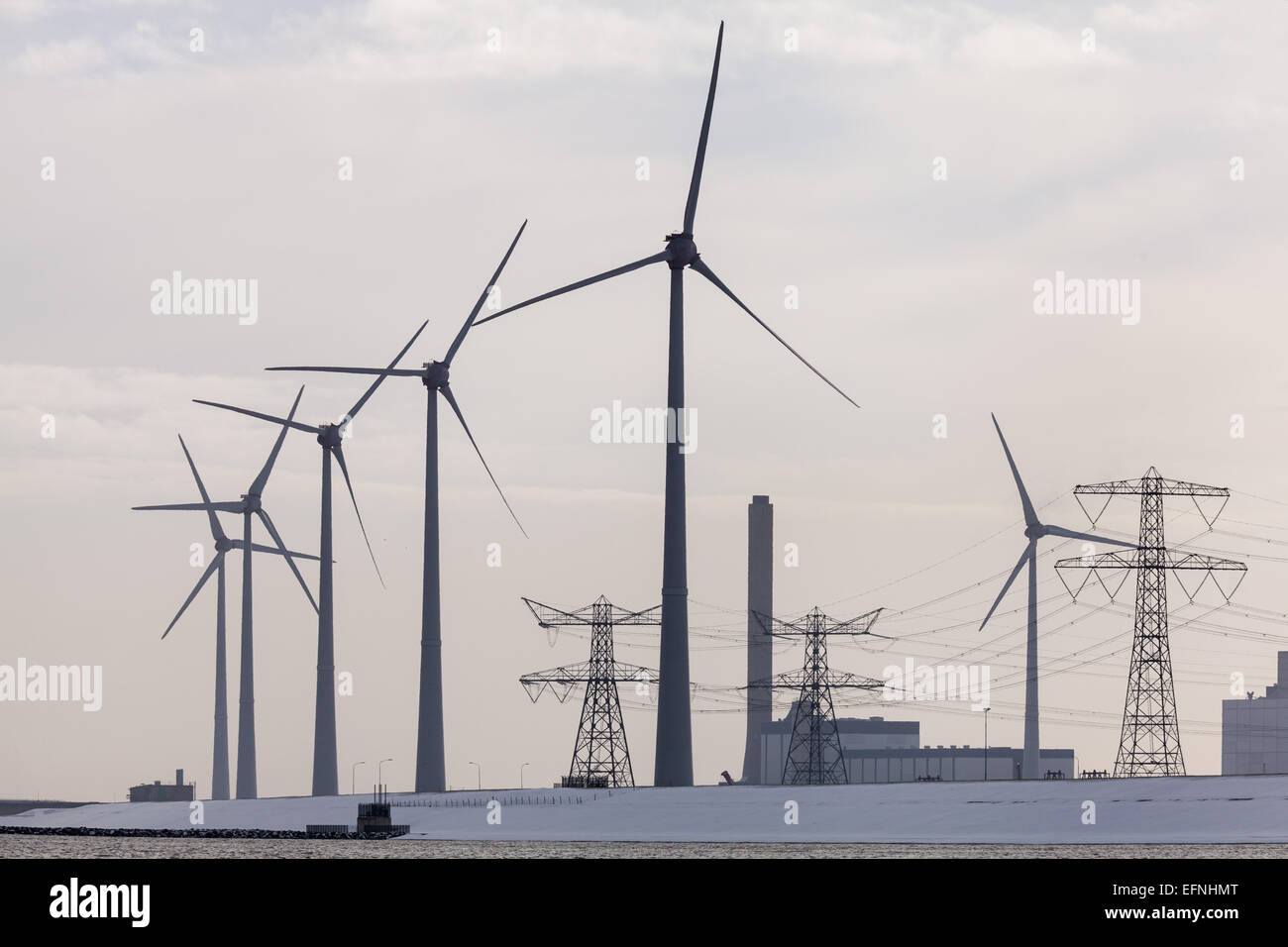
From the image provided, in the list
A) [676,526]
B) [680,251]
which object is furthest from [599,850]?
[680,251]

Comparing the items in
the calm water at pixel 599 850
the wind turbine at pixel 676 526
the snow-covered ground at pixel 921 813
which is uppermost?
the wind turbine at pixel 676 526

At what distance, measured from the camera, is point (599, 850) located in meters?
145

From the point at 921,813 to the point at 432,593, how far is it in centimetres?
5150

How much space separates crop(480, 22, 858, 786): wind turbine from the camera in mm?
151250

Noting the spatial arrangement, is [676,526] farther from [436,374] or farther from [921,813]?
[436,374]

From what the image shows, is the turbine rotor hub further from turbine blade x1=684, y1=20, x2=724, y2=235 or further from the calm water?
the calm water

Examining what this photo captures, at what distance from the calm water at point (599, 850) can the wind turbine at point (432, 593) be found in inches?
789

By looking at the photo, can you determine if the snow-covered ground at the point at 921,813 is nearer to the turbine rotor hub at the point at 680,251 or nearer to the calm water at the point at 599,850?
the calm water at the point at 599,850

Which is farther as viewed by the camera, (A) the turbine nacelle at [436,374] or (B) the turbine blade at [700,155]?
(A) the turbine nacelle at [436,374]

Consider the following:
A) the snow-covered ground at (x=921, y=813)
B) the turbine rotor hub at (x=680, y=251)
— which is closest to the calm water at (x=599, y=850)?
the snow-covered ground at (x=921, y=813)

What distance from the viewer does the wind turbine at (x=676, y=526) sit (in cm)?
15125

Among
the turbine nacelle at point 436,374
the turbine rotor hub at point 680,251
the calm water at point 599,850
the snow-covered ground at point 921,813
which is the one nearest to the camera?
the calm water at point 599,850
